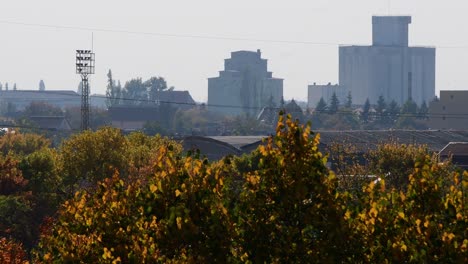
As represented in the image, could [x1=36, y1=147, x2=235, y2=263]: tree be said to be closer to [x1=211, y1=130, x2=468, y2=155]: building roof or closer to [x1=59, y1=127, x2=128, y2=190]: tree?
[x1=59, y1=127, x2=128, y2=190]: tree

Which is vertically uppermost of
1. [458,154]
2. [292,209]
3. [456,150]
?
[292,209]

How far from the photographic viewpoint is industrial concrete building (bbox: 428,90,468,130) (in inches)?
7116

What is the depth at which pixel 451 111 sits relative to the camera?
184 meters

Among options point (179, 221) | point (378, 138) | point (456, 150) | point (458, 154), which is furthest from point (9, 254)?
point (378, 138)

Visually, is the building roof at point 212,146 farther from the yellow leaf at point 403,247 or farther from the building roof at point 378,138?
the yellow leaf at point 403,247

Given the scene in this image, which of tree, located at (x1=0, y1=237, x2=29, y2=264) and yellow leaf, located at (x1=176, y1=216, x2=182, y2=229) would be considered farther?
tree, located at (x1=0, y1=237, x2=29, y2=264)

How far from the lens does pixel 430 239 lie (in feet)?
61.6

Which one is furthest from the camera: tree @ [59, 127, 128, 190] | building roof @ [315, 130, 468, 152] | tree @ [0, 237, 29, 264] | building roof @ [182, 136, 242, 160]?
building roof @ [315, 130, 468, 152]

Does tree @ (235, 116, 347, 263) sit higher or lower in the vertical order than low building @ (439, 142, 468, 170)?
higher

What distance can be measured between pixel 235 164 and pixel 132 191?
155ft

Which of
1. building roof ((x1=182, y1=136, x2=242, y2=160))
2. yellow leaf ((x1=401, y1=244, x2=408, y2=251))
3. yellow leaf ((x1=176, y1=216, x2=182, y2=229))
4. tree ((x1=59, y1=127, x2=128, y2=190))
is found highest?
yellow leaf ((x1=176, y1=216, x2=182, y2=229))

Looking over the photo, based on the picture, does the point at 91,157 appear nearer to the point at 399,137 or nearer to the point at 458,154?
the point at 458,154

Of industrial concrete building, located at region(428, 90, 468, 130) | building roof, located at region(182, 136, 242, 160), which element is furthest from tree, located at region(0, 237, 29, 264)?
industrial concrete building, located at region(428, 90, 468, 130)

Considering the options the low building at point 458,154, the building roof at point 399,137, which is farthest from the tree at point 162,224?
the building roof at point 399,137
